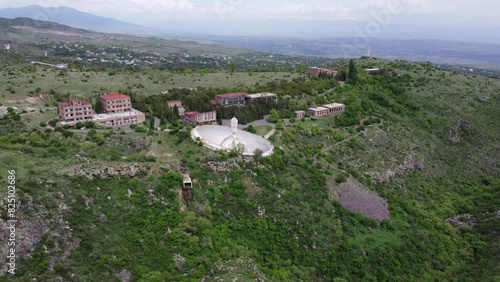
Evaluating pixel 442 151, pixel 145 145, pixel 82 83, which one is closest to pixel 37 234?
pixel 145 145

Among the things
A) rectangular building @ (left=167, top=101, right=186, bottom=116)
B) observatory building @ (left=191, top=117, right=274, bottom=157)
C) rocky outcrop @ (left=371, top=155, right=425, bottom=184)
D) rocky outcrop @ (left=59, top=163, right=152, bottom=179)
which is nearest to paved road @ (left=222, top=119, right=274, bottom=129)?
observatory building @ (left=191, top=117, right=274, bottom=157)

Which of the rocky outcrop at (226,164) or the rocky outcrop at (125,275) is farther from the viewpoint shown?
the rocky outcrop at (226,164)

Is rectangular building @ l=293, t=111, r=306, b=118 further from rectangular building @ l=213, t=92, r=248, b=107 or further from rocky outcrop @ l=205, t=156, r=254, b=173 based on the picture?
rocky outcrop @ l=205, t=156, r=254, b=173

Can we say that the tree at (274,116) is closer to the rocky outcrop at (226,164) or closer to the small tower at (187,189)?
the rocky outcrop at (226,164)

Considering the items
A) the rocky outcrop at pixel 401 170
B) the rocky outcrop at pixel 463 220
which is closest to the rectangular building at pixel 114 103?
the rocky outcrop at pixel 401 170

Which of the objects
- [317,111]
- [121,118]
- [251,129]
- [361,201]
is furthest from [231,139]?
[317,111]
